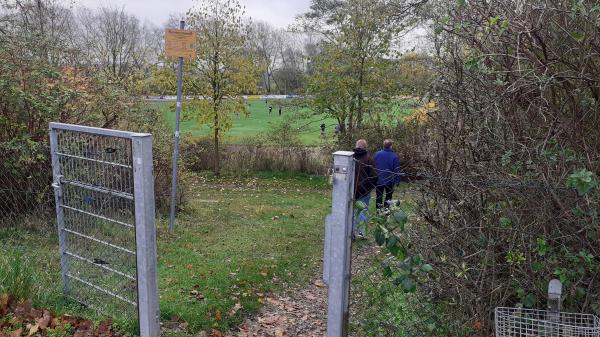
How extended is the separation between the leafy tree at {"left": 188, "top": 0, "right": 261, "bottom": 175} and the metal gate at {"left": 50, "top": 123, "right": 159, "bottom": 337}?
1558cm

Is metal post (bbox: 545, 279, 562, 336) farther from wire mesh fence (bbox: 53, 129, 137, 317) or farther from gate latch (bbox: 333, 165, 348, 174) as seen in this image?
A: wire mesh fence (bbox: 53, 129, 137, 317)

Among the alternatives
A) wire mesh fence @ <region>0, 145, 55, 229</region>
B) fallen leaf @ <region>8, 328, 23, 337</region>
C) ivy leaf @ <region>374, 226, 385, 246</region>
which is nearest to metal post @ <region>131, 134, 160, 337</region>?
fallen leaf @ <region>8, 328, 23, 337</region>

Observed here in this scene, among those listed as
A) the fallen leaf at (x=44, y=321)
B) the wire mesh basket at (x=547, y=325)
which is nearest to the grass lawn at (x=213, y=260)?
the fallen leaf at (x=44, y=321)

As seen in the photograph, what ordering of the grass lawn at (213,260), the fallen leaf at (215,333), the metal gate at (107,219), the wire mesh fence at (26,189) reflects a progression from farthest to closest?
the wire mesh fence at (26,189), the grass lawn at (213,260), the fallen leaf at (215,333), the metal gate at (107,219)

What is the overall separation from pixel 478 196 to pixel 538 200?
59cm

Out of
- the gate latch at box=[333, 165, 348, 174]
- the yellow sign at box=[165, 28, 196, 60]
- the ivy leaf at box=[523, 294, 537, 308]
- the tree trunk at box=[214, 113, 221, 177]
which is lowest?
the tree trunk at box=[214, 113, 221, 177]

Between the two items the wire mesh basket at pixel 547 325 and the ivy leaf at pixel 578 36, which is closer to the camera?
the wire mesh basket at pixel 547 325

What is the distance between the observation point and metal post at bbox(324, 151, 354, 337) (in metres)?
3.20

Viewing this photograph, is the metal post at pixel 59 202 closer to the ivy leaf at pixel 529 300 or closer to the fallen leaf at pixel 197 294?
the fallen leaf at pixel 197 294

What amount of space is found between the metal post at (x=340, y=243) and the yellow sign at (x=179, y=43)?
5.48 meters

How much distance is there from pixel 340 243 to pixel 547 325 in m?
1.44

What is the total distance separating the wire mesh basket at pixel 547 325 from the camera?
3146 millimetres

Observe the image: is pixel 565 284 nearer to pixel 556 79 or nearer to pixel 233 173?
pixel 556 79

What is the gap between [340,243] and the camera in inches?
129
